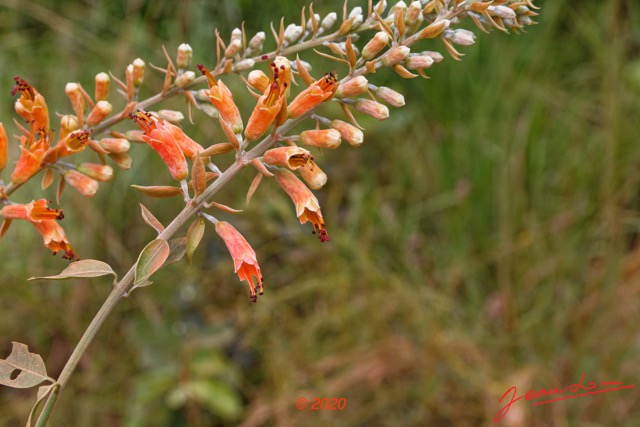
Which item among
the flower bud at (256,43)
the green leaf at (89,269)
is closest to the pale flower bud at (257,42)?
the flower bud at (256,43)

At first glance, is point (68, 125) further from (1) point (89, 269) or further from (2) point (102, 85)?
(1) point (89, 269)

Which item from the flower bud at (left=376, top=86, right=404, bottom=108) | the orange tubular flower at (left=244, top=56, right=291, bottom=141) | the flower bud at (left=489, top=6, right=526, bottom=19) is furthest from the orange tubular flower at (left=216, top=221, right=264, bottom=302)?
the flower bud at (left=489, top=6, right=526, bottom=19)

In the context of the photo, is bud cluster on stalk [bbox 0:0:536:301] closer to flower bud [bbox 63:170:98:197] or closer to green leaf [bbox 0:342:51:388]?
flower bud [bbox 63:170:98:197]

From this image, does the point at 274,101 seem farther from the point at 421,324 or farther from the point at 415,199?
the point at 415,199

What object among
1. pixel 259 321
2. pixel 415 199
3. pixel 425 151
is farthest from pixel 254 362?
pixel 425 151

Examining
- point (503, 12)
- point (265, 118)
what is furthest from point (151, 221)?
point (503, 12)
